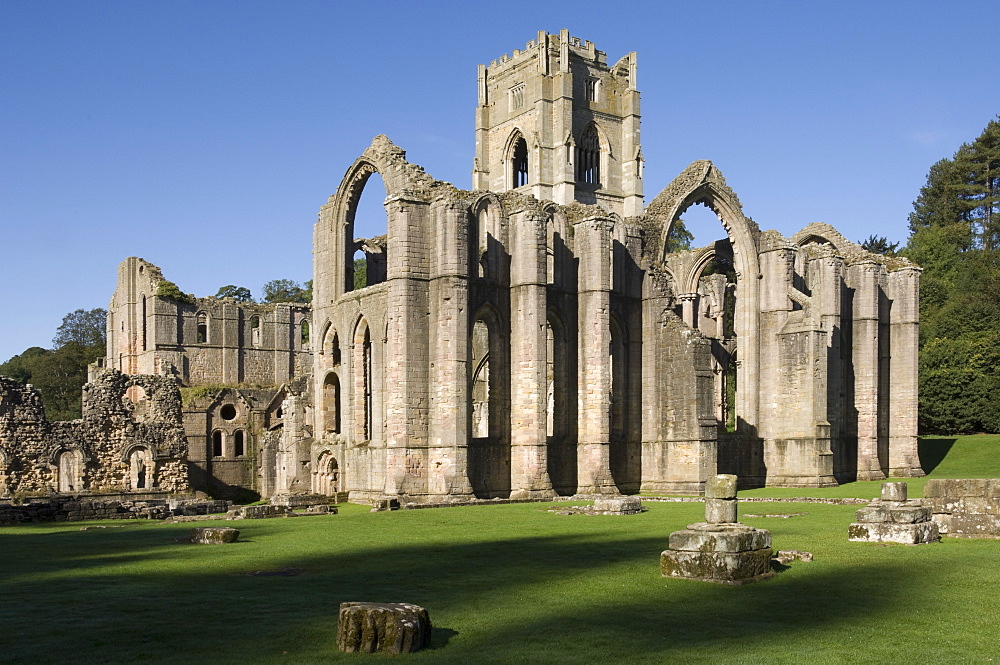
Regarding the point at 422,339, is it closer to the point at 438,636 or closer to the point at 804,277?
the point at 804,277

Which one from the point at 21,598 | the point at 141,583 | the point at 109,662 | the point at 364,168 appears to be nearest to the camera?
the point at 109,662

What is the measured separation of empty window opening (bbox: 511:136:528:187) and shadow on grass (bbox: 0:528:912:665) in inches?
2631

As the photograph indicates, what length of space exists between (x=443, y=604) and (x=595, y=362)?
17.9 meters

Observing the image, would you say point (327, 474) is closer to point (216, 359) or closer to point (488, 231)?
point (488, 231)

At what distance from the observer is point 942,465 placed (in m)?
36.0

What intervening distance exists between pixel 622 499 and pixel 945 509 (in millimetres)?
7382

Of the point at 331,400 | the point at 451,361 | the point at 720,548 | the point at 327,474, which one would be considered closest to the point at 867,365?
the point at 451,361

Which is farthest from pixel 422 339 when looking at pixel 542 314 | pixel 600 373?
pixel 600 373

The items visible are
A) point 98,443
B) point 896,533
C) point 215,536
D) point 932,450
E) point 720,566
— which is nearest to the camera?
point 720,566

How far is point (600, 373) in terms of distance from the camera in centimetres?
2730

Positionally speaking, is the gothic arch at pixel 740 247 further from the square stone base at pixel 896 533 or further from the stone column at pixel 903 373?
the square stone base at pixel 896 533

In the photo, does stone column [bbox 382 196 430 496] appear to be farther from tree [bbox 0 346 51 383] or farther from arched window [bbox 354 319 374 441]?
tree [bbox 0 346 51 383]

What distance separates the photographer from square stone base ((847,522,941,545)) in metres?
14.1

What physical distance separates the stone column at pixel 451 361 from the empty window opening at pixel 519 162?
5450cm
